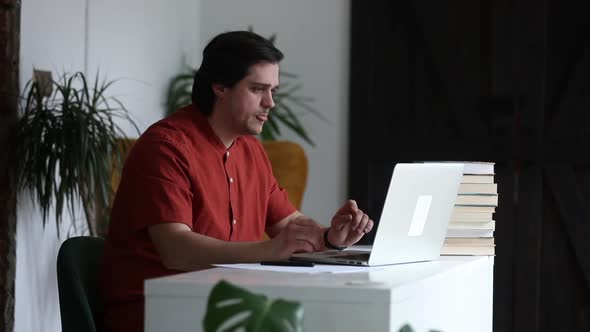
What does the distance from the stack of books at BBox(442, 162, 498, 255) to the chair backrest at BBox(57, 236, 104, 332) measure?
1.03 meters

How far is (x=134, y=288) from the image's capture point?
265 cm

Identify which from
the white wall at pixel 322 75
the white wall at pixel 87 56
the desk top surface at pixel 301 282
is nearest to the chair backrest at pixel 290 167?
the white wall at pixel 87 56

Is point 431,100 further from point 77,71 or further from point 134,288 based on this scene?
point 134,288

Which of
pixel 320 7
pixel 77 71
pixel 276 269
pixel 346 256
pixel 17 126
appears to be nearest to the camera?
pixel 276 269

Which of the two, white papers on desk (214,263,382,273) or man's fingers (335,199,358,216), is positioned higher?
man's fingers (335,199,358,216)

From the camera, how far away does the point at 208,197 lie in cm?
285

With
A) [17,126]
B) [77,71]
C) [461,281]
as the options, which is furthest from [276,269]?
[77,71]

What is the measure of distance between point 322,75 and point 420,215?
350 centimetres

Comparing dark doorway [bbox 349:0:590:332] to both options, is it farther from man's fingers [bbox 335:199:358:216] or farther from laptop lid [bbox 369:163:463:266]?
man's fingers [bbox 335:199:358:216]

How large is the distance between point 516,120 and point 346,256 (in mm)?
3353

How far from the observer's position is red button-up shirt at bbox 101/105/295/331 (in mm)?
2631

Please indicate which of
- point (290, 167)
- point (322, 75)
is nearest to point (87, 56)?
point (290, 167)

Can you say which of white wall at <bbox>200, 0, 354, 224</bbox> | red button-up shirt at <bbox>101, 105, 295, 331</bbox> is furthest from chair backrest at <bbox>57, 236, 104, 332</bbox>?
white wall at <bbox>200, 0, 354, 224</bbox>

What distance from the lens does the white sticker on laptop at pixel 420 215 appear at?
257cm
